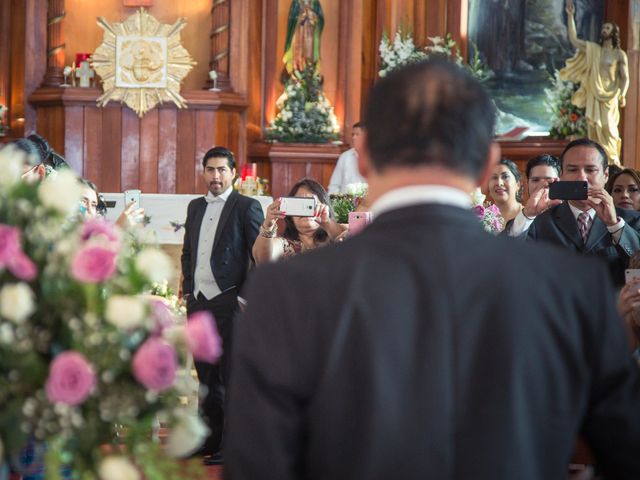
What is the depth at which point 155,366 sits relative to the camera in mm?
2031

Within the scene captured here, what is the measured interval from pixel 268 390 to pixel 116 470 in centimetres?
47

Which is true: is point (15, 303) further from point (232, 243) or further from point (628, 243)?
point (232, 243)

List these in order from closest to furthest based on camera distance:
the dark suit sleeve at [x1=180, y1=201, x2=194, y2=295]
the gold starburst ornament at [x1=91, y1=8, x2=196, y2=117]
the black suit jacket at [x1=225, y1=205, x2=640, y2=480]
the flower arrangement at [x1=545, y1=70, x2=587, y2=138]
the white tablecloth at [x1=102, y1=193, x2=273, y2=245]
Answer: the black suit jacket at [x1=225, y1=205, x2=640, y2=480] → the dark suit sleeve at [x1=180, y1=201, x2=194, y2=295] → the white tablecloth at [x1=102, y1=193, x2=273, y2=245] → the gold starburst ornament at [x1=91, y1=8, x2=196, y2=117] → the flower arrangement at [x1=545, y1=70, x2=587, y2=138]

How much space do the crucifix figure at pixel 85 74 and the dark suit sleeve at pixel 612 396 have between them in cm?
960

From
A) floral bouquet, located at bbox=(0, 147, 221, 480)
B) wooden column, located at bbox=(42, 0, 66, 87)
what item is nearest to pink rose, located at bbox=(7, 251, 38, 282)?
floral bouquet, located at bbox=(0, 147, 221, 480)

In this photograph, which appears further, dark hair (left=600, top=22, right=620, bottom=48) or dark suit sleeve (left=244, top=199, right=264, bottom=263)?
dark hair (left=600, top=22, right=620, bottom=48)

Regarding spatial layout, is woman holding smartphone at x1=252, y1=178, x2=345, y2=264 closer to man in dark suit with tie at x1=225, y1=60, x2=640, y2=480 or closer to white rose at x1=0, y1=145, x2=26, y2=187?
white rose at x1=0, y1=145, x2=26, y2=187

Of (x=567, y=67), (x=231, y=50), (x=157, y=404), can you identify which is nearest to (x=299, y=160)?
(x=231, y=50)

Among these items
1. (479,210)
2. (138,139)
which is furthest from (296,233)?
(138,139)

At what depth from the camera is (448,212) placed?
5.62ft

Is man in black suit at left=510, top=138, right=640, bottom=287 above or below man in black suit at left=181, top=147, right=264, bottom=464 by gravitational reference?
above

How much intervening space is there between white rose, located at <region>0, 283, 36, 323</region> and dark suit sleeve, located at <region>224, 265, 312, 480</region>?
1.70 ft

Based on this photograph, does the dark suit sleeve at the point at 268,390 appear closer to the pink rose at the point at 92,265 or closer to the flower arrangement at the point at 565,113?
the pink rose at the point at 92,265

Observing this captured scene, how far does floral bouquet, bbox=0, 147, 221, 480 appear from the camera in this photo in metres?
2.04
